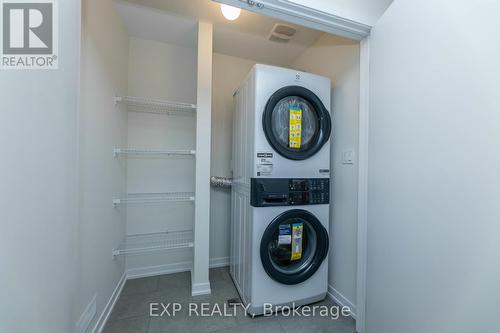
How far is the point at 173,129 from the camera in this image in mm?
2064

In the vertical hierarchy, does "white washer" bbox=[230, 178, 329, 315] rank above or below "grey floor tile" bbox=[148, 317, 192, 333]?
above

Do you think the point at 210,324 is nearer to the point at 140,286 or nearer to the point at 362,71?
the point at 140,286

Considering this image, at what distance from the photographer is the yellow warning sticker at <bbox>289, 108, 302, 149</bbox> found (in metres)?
1.51

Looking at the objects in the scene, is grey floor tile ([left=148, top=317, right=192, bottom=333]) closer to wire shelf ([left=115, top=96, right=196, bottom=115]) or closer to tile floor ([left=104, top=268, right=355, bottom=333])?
tile floor ([left=104, top=268, right=355, bottom=333])

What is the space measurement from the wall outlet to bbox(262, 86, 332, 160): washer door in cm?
158

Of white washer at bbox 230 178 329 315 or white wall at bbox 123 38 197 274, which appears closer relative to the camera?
white washer at bbox 230 178 329 315

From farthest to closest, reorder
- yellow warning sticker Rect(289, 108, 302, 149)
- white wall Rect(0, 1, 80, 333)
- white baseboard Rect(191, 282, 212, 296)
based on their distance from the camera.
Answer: white baseboard Rect(191, 282, 212, 296) < yellow warning sticker Rect(289, 108, 302, 149) < white wall Rect(0, 1, 80, 333)

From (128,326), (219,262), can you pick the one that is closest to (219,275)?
(219,262)

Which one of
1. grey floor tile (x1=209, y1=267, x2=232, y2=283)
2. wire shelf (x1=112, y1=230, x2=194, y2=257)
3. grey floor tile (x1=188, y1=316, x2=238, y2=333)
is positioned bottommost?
grey floor tile (x1=209, y1=267, x2=232, y2=283)

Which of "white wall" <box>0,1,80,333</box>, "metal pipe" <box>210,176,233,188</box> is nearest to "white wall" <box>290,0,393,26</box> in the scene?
"white wall" <box>0,1,80,333</box>

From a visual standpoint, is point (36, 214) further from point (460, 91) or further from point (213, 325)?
point (460, 91)

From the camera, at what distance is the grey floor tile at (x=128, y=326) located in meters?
1.32

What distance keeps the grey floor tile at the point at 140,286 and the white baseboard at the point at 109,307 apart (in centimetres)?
5

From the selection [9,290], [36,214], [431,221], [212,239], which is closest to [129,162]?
[212,239]
